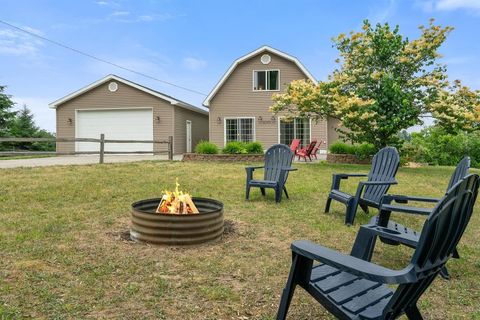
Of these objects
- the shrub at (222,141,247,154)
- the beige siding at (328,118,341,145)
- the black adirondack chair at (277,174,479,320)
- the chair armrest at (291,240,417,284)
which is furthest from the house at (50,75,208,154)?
the chair armrest at (291,240,417,284)

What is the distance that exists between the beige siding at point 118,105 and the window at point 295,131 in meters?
5.56

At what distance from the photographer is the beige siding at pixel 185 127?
773 inches

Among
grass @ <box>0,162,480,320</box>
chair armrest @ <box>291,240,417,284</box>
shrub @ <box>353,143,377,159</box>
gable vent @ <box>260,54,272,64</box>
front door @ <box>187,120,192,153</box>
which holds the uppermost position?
gable vent @ <box>260,54,272,64</box>

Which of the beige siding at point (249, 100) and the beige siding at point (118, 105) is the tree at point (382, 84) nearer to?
the beige siding at point (249, 100)

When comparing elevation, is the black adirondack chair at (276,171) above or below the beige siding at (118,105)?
below

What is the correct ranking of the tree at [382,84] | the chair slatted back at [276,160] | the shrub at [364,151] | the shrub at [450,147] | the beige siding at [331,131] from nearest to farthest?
the chair slatted back at [276,160]
the tree at [382,84]
the shrub at [364,151]
the beige siding at [331,131]
the shrub at [450,147]

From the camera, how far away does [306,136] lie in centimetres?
1911

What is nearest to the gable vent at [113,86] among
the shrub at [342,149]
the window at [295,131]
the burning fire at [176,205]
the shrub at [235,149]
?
the shrub at [235,149]

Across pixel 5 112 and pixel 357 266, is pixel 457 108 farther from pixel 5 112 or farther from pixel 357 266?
pixel 5 112

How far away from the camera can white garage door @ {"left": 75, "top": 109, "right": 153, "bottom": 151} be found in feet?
63.7

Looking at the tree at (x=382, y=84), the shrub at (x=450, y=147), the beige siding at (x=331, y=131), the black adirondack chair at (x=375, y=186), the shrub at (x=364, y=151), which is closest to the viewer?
the black adirondack chair at (x=375, y=186)

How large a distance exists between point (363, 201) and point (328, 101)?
783cm

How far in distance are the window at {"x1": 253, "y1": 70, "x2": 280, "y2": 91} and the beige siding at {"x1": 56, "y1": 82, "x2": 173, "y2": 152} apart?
4405 mm

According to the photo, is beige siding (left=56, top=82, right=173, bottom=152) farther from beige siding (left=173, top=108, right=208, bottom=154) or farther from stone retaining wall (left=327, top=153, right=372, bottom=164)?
stone retaining wall (left=327, top=153, right=372, bottom=164)
